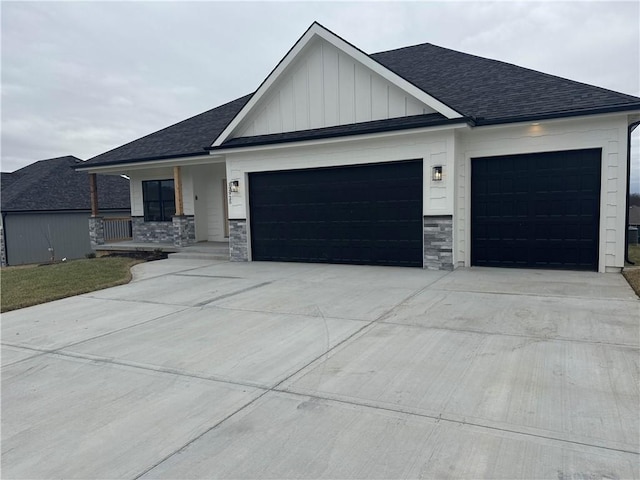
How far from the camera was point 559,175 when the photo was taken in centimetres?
931

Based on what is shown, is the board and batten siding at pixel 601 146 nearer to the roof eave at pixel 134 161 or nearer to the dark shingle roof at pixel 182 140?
the roof eave at pixel 134 161

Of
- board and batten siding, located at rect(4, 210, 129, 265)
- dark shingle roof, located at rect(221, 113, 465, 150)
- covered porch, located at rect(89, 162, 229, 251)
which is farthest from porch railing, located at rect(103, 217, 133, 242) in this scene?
dark shingle roof, located at rect(221, 113, 465, 150)

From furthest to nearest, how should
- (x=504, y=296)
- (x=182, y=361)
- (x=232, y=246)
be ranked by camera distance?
(x=232, y=246), (x=504, y=296), (x=182, y=361)

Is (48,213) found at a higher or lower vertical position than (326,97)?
lower

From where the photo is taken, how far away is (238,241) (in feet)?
41.1

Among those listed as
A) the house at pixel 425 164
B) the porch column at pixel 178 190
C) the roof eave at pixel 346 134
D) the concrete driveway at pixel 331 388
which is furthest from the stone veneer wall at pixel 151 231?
the concrete driveway at pixel 331 388

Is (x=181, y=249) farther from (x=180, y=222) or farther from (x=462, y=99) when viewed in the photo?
(x=462, y=99)

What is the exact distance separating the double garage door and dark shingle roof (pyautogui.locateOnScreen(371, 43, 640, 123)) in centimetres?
102

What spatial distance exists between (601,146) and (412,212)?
4.09 metres

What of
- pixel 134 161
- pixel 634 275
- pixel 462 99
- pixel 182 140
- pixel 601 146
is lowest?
pixel 634 275

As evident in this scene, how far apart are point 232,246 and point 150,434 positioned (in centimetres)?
976

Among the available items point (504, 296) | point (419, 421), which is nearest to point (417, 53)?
point (504, 296)

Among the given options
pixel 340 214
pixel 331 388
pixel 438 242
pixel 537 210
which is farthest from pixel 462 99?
pixel 331 388

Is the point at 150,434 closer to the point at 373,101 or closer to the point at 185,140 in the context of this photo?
the point at 373,101
